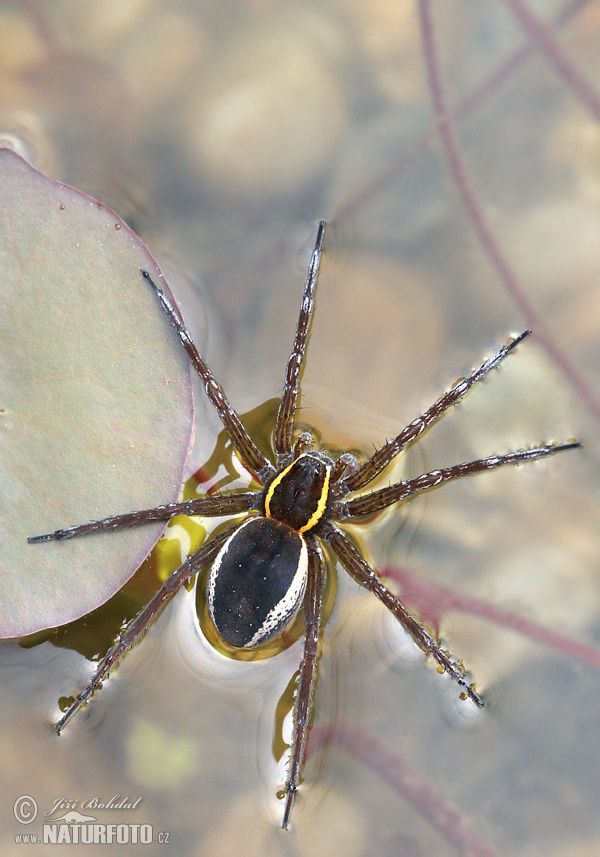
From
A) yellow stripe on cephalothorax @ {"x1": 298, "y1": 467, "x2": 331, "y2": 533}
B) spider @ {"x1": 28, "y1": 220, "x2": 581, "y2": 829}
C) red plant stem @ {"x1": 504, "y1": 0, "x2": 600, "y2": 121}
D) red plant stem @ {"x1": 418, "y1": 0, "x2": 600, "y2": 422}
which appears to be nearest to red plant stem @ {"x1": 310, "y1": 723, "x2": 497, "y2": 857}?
spider @ {"x1": 28, "y1": 220, "x2": 581, "y2": 829}

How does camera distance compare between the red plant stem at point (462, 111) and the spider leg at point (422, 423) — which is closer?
the spider leg at point (422, 423)

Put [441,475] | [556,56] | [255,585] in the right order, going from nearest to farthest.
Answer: [255,585]
[441,475]
[556,56]

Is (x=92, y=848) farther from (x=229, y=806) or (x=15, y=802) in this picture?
(x=229, y=806)

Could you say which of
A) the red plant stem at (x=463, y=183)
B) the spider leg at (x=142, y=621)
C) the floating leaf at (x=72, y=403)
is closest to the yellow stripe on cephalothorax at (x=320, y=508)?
the spider leg at (x=142, y=621)

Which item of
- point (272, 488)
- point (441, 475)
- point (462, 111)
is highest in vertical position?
point (462, 111)

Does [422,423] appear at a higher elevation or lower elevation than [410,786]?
higher

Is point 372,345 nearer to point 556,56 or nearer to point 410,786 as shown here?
point 556,56

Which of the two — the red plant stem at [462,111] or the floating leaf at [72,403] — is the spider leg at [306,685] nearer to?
the floating leaf at [72,403]

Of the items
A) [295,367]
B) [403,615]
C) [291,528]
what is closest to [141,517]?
[291,528]

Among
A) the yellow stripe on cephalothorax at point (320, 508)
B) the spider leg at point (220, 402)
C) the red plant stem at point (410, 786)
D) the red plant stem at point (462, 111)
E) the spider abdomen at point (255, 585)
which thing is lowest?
the red plant stem at point (410, 786)
